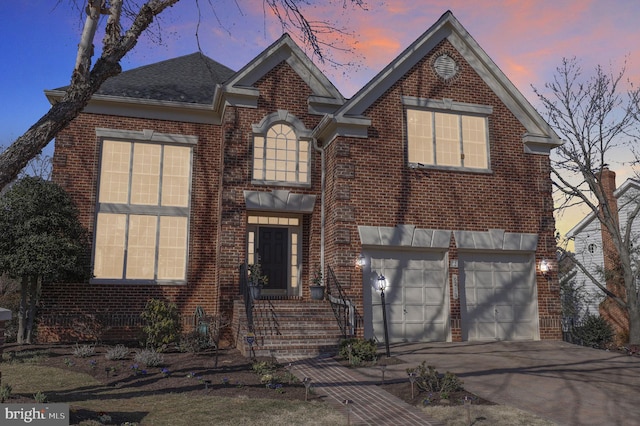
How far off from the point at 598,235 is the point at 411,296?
57.2 ft

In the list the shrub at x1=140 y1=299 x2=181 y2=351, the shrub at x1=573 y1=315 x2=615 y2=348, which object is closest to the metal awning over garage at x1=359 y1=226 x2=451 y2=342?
the shrub at x1=573 y1=315 x2=615 y2=348

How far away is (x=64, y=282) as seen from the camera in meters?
15.8

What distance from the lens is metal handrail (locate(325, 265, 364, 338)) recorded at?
44.6ft

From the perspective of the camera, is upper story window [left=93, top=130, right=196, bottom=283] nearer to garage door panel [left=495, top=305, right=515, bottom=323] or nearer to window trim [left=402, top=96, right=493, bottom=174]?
window trim [left=402, top=96, right=493, bottom=174]

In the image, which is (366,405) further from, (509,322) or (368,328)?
(509,322)

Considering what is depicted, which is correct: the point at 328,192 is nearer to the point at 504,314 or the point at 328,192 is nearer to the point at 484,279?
the point at 484,279

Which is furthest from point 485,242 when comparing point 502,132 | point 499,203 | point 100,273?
point 100,273

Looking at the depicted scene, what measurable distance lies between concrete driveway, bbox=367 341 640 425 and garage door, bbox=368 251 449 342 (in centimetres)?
70

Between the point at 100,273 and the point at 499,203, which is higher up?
the point at 499,203

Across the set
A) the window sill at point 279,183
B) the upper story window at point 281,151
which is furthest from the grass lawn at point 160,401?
the upper story window at point 281,151

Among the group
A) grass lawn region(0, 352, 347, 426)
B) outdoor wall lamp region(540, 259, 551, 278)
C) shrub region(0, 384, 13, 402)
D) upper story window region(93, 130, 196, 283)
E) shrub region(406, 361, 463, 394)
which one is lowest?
grass lawn region(0, 352, 347, 426)

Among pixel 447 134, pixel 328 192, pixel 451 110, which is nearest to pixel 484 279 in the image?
pixel 447 134

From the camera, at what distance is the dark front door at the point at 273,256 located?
16938 millimetres

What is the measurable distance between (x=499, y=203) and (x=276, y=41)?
28.7 feet
